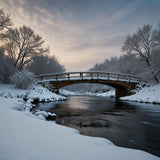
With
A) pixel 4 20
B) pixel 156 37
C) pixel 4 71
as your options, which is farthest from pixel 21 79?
pixel 156 37

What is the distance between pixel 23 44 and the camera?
21750 mm

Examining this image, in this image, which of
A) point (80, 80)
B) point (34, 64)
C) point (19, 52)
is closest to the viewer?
point (80, 80)

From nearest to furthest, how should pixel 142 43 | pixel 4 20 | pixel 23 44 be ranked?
pixel 4 20 → pixel 142 43 → pixel 23 44

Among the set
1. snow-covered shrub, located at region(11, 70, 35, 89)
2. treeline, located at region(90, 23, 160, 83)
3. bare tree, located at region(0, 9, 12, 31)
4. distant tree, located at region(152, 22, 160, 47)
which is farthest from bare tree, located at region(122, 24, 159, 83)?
bare tree, located at region(0, 9, 12, 31)

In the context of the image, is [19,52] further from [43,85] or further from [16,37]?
[43,85]

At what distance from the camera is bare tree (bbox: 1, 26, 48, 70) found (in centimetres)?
2155

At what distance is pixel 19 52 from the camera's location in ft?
70.3

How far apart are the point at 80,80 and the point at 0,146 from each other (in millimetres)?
17672

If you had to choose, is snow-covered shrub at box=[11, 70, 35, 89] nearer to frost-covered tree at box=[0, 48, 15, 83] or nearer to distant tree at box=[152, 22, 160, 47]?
frost-covered tree at box=[0, 48, 15, 83]

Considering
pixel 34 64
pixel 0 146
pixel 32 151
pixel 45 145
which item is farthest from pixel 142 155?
pixel 34 64

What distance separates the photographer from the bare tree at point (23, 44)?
21.5 metres

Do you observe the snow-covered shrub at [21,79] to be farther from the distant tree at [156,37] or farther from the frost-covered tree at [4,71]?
the distant tree at [156,37]

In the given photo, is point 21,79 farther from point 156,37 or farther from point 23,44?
point 156,37

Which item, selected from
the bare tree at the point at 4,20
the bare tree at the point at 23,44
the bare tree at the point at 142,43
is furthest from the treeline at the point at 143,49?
the bare tree at the point at 4,20
